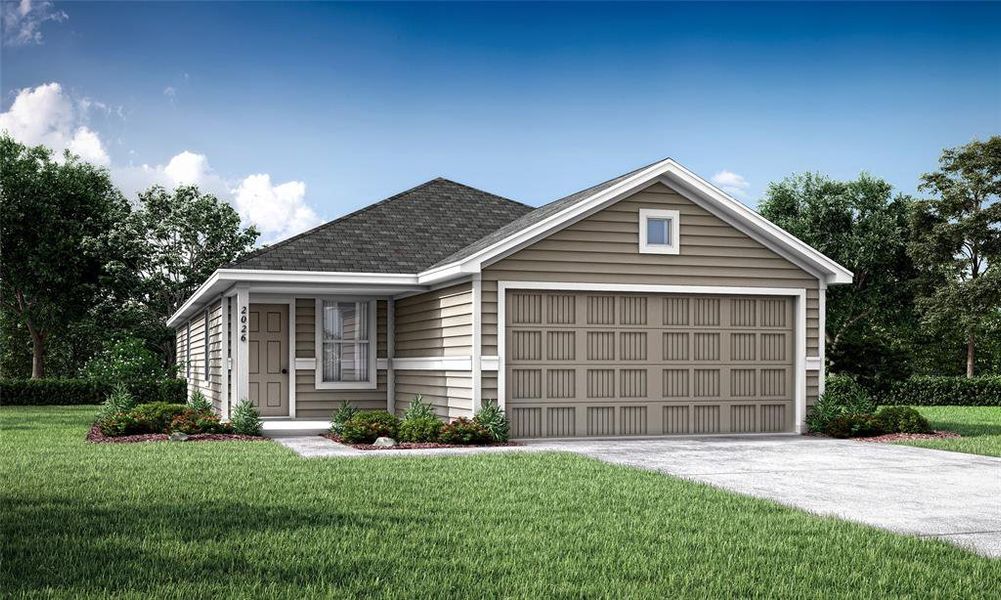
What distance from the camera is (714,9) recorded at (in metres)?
18.8

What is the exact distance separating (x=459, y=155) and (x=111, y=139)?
15.7 m

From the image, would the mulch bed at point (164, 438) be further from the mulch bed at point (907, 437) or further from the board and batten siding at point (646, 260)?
the mulch bed at point (907, 437)

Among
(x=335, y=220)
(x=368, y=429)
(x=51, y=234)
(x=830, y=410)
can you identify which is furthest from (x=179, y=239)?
(x=830, y=410)

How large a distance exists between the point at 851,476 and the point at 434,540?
604 centimetres

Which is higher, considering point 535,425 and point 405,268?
point 405,268

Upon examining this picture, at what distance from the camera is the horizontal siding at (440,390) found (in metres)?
16.3

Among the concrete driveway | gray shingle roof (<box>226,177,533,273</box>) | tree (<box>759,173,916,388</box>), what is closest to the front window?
gray shingle roof (<box>226,177,533,273</box>)

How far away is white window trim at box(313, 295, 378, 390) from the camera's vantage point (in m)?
19.5

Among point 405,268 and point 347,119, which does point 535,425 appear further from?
point 347,119

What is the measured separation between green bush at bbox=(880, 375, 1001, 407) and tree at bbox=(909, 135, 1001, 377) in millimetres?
5800

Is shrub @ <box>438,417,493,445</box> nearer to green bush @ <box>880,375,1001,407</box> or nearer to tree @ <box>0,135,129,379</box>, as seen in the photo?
green bush @ <box>880,375,1001,407</box>

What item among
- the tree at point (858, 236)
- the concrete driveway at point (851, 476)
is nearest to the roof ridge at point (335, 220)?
the concrete driveway at point (851, 476)

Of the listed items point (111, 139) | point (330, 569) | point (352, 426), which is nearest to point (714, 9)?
point (352, 426)

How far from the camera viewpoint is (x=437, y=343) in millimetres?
17438
